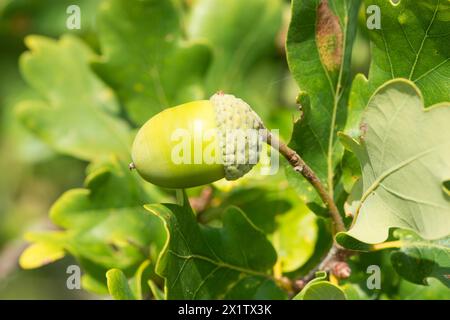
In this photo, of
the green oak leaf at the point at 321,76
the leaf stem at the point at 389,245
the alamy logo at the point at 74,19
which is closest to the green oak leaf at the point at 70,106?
the alamy logo at the point at 74,19

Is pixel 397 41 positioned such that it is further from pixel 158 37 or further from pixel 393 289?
pixel 158 37

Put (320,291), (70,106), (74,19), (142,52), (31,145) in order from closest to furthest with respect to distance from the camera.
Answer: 1. (320,291)
2. (142,52)
3. (70,106)
4. (74,19)
5. (31,145)

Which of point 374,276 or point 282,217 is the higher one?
point 282,217

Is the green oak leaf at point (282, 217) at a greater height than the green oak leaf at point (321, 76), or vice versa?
the green oak leaf at point (321, 76)

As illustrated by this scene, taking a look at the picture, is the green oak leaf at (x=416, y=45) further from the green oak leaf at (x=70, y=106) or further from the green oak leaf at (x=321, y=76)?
the green oak leaf at (x=70, y=106)

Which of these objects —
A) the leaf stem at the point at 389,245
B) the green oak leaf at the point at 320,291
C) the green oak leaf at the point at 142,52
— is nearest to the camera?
the green oak leaf at the point at 320,291

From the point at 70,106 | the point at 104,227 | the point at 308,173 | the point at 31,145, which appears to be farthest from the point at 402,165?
the point at 31,145

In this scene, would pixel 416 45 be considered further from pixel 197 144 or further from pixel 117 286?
pixel 117 286
